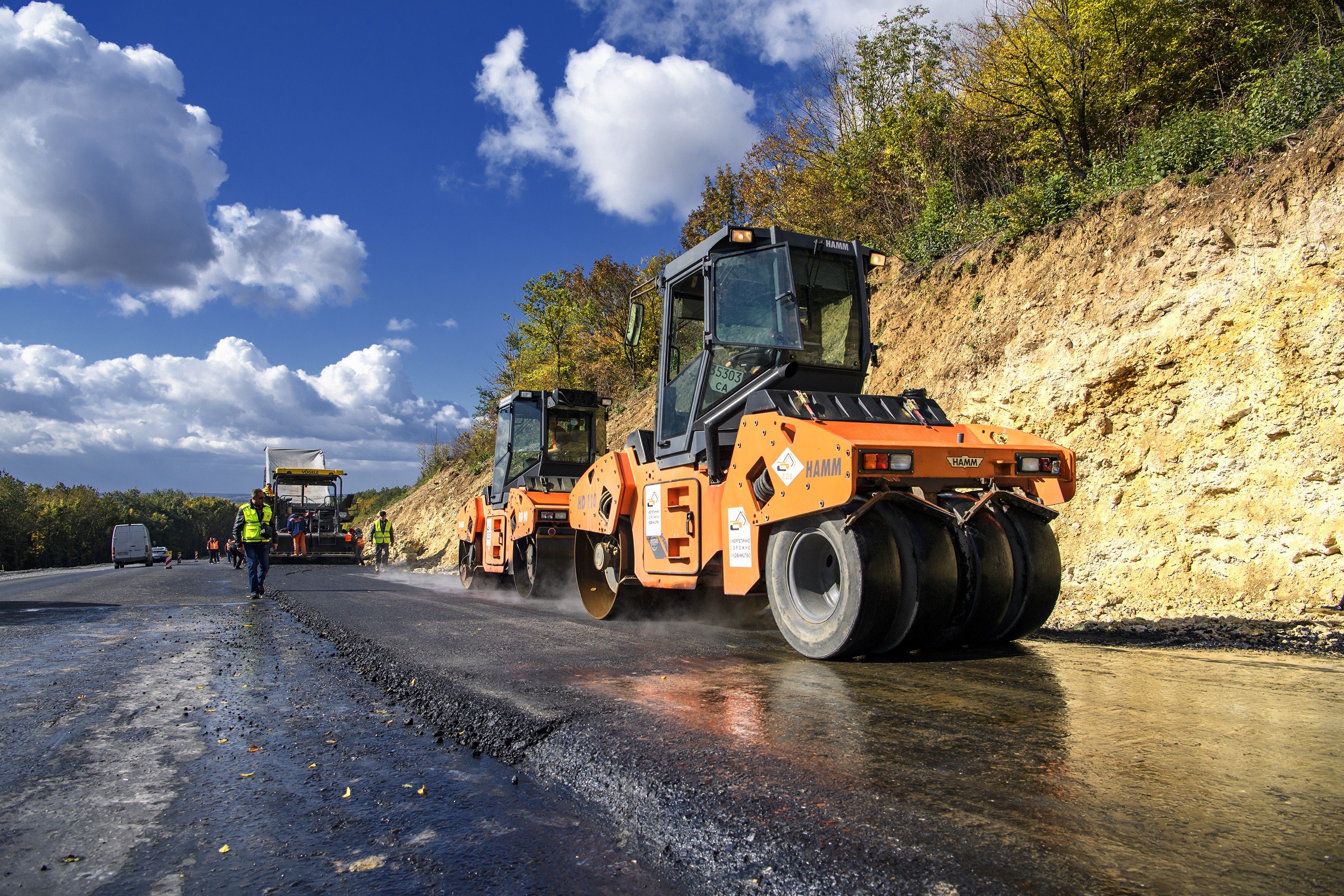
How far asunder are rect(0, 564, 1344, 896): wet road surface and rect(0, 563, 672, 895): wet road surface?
16 mm

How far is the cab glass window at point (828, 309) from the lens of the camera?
6.57m

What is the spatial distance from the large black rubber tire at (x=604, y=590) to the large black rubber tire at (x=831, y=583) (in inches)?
120

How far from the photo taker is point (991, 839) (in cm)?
229

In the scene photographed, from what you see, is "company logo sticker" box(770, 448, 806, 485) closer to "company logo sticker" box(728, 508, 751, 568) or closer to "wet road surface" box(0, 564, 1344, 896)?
"company logo sticker" box(728, 508, 751, 568)

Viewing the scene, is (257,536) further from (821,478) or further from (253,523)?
(821,478)

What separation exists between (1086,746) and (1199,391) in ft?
25.0

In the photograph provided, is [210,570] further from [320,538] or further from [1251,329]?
[1251,329]

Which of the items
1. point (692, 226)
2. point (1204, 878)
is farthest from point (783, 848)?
point (692, 226)

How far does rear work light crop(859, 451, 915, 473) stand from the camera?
16.2 ft

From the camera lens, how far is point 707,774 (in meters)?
2.98

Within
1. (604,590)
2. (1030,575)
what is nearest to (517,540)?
(604,590)

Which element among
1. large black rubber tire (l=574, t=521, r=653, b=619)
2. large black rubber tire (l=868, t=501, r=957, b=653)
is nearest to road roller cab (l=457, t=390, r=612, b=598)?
large black rubber tire (l=574, t=521, r=653, b=619)

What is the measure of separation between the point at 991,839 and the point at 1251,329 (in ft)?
29.0

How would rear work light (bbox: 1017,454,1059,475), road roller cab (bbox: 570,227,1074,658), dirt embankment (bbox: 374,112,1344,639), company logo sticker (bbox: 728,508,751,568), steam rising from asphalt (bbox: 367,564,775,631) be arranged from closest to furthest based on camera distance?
road roller cab (bbox: 570,227,1074,658)
rear work light (bbox: 1017,454,1059,475)
company logo sticker (bbox: 728,508,751,568)
dirt embankment (bbox: 374,112,1344,639)
steam rising from asphalt (bbox: 367,564,775,631)
